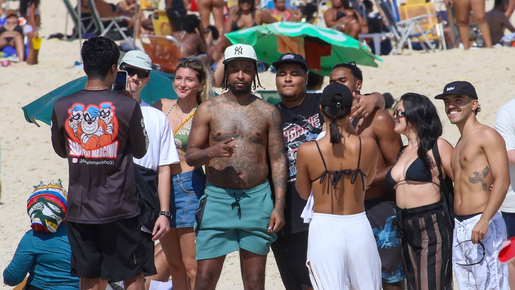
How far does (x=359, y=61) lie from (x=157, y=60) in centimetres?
377

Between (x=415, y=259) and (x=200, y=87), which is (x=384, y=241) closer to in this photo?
(x=415, y=259)

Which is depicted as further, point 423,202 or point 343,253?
point 423,202

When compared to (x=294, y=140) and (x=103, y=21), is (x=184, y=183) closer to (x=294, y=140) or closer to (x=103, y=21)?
(x=294, y=140)

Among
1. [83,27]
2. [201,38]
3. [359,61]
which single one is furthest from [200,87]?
[83,27]

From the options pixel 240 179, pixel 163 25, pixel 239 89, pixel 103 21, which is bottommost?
pixel 240 179

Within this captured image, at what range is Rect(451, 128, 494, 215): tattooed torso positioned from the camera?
12.3 feet

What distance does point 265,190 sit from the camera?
3889mm

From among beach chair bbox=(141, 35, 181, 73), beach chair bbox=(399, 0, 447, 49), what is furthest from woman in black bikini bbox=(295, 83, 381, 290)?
beach chair bbox=(399, 0, 447, 49)

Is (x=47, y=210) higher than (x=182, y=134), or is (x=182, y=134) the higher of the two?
(x=182, y=134)

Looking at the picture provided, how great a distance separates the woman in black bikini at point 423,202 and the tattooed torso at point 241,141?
888 mm

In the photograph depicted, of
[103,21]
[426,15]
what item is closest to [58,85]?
[103,21]

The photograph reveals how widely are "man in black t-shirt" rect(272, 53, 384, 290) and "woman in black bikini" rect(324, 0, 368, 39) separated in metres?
8.88

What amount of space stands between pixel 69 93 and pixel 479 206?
3.17m

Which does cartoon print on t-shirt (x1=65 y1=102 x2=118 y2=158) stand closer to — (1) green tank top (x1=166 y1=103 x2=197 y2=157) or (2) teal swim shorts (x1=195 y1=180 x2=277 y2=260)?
(2) teal swim shorts (x1=195 y1=180 x2=277 y2=260)
